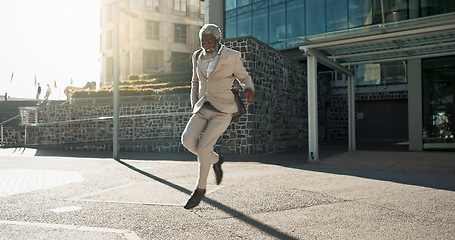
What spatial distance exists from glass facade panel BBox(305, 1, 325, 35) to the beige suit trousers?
18.1 meters

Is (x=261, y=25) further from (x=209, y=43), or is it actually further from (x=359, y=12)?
(x=209, y=43)

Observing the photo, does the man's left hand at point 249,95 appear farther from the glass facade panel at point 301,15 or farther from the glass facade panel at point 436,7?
the glass facade panel at point 301,15

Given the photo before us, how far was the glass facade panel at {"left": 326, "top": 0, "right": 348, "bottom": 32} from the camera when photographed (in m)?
20.0

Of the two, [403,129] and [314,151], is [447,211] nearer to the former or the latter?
[314,151]

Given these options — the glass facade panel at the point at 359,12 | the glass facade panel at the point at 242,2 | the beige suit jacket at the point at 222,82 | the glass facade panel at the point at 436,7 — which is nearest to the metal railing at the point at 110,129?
the beige suit jacket at the point at 222,82

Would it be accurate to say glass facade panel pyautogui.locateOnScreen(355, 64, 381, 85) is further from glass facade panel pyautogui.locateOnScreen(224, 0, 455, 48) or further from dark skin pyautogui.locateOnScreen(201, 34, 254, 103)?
dark skin pyautogui.locateOnScreen(201, 34, 254, 103)

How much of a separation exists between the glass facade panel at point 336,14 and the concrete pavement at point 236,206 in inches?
547

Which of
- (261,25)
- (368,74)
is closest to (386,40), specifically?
(368,74)

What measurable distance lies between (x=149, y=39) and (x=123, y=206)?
118 ft

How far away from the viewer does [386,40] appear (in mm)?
9305

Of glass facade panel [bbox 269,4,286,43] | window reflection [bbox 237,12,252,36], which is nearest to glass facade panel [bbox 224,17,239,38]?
window reflection [bbox 237,12,252,36]

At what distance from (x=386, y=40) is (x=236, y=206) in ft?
22.1

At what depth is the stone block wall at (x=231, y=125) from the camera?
41.7 feet

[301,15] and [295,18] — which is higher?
[301,15]
